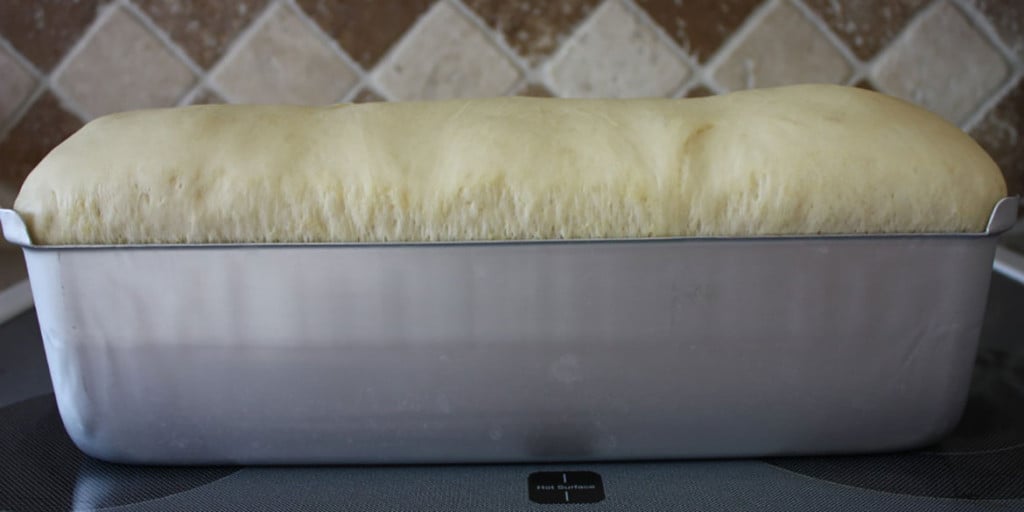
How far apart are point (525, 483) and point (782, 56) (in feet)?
1.87

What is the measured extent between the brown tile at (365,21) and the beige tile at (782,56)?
0.32 m

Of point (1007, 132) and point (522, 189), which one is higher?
point (522, 189)

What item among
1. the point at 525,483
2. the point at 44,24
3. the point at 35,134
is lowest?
the point at 525,483

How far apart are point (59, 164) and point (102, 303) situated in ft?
0.22

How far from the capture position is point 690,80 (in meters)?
0.77

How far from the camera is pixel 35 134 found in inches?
29.8

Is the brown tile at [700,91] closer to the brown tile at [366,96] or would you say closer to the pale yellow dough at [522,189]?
the brown tile at [366,96]

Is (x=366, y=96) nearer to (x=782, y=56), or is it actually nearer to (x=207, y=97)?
(x=207, y=97)

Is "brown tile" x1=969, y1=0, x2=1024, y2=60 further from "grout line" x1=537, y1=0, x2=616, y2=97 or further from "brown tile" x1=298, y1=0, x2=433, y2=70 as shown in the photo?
"brown tile" x1=298, y1=0, x2=433, y2=70

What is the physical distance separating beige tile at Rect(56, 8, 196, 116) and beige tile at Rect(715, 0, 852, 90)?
0.54m

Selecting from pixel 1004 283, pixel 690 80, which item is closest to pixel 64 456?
pixel 690 80

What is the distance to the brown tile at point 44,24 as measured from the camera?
729mm

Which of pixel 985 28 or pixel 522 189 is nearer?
pixel 522 189

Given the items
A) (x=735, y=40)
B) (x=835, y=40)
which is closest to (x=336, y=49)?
(x=735, y=40)
